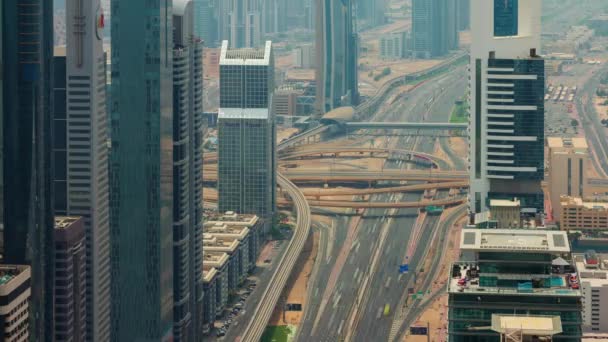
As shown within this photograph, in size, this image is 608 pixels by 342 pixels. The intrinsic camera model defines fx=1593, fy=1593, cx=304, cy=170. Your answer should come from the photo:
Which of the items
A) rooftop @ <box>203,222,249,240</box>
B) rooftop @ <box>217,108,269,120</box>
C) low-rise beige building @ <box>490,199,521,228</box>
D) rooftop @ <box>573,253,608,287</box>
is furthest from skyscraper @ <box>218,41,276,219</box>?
low-rise beige building @ <box>490,199,521,228</box>

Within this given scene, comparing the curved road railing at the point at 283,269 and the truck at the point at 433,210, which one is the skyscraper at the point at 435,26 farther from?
the truck at the point at 433,210

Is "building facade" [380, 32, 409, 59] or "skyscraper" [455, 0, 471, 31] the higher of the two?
"skyscraper" [455, 0, 471, 31]

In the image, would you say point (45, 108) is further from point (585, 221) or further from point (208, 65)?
point (208, 65)

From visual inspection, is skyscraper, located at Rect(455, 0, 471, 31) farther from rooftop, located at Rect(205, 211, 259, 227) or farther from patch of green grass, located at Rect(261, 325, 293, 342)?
patch of green grass, located at Rect(261, 325, 293, 342)

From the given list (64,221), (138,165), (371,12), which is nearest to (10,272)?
(64,221)

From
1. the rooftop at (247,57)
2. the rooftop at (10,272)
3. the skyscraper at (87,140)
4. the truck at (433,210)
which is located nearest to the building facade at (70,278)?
the skyscraper at (87,140)

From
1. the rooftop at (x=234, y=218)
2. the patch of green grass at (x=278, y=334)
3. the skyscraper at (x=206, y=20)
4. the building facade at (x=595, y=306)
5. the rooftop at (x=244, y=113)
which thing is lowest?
the patch of green grass at (x=278, y=334)

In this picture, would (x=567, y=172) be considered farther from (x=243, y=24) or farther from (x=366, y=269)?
(x=243, y=24)
